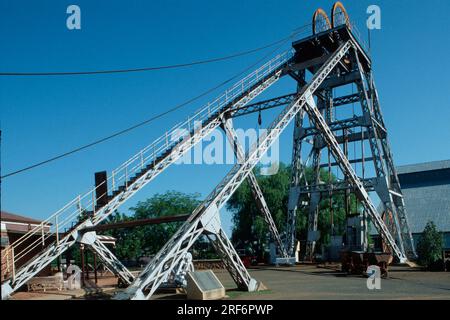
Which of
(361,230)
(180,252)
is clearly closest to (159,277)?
(180,252)

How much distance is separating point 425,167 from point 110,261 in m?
51.9

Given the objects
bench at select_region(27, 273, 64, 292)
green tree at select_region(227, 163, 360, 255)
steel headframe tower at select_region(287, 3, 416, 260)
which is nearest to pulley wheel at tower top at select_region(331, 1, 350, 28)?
steel headframe tower at select_region(287, 3, 416, 260)

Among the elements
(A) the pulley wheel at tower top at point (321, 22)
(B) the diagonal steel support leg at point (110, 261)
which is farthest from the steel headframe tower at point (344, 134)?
(B) the diagonal steel support leg at point (110, 261)

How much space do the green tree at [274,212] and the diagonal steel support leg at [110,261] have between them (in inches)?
1164

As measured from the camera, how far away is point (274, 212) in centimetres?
4969

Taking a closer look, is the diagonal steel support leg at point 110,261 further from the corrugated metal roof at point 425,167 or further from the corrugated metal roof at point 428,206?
the corrugated metal roof at point 425,167

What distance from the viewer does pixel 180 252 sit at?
1528 cm

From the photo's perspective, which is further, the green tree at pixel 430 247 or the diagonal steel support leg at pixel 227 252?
the green tree at pixel 430 247

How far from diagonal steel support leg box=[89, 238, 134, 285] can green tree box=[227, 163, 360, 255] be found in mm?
29564

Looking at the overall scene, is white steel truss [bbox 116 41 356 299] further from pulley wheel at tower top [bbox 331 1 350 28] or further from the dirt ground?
pulley wheel at tower top [bbox 331 1 350 28]

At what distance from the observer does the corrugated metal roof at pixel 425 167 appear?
5869 centimetres
